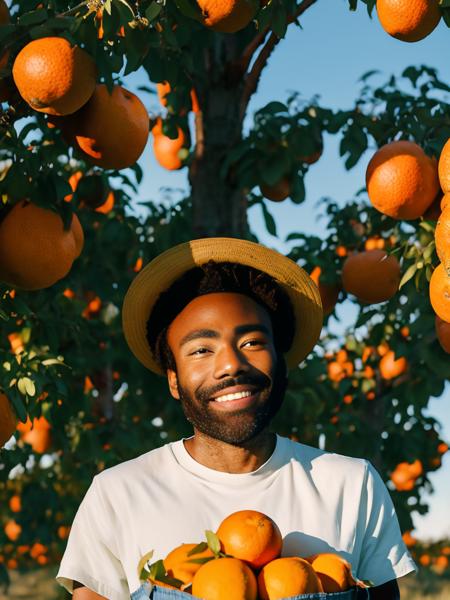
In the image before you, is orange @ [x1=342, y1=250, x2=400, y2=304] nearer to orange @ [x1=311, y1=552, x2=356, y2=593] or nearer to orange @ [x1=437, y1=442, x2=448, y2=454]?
orange @ [x1=311, y1=552, x2=356, y2=593]

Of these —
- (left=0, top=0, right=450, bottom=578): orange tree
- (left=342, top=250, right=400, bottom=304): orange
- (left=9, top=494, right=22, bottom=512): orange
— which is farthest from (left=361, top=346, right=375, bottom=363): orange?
(left=9, top=494, right=22, bottom=512): orange

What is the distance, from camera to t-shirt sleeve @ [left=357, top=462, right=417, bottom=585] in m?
2.26

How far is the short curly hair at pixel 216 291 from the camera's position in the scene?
250 centimetres

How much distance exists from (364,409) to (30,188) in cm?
310

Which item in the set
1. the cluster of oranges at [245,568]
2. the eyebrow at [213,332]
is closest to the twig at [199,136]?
the eyebrow at [213,332]

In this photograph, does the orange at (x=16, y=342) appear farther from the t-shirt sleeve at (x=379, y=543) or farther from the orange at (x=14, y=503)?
the orange at (x=14, y=503)

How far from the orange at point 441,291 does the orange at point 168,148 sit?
7.84 feet

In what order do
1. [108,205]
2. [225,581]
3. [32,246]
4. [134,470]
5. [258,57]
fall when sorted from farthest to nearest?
[108,205], [258,57], [32,246], [134,470], [225,581]

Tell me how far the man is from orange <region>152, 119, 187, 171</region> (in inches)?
101

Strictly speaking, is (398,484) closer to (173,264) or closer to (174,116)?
(174,116)

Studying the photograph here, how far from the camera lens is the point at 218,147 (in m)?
4.41

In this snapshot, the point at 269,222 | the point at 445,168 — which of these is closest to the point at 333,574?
the point at 445,168

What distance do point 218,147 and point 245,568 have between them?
9.38 feet

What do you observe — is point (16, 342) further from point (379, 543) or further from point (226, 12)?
point (379, 543)
